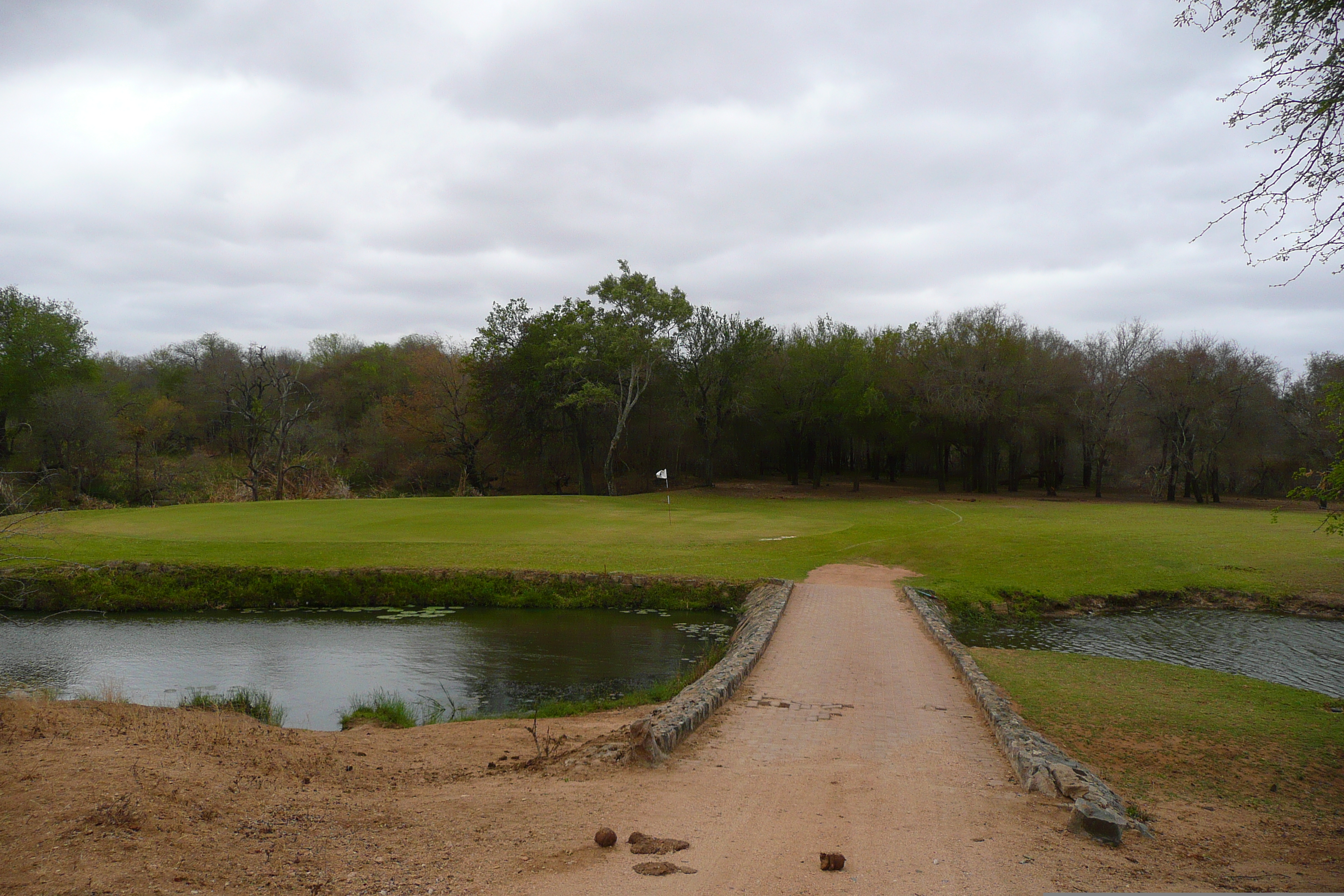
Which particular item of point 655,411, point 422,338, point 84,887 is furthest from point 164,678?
point 422,338

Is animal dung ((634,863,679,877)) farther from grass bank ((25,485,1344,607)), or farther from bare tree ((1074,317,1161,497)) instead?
bare tree ((1074,317,1161,497))

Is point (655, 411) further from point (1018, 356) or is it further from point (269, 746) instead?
point (269, 746)

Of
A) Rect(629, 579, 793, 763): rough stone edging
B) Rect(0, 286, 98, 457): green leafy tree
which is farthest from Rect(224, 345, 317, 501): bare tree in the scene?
Rect(629, 579, 793, 763): rough stone edging

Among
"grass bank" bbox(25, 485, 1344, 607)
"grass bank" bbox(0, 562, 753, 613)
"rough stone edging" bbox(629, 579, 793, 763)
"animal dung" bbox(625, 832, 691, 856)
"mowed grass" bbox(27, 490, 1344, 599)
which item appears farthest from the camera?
"mowed grass" bbox(27, 490, 1344, 599)

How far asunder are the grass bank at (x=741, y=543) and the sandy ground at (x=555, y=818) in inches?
460

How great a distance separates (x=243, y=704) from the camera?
1101cm

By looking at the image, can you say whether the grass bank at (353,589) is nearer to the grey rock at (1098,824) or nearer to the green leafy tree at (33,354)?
the grey rock at (1098,824)

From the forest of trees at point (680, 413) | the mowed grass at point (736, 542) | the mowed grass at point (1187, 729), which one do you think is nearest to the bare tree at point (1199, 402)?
the forest of trees at point (680, 413)

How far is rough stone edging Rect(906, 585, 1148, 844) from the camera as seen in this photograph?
559 centimetres

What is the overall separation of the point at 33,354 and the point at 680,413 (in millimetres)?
42250

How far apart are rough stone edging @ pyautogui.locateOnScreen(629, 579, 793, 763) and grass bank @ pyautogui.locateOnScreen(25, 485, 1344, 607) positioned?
17.3 ft

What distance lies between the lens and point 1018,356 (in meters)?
48.5

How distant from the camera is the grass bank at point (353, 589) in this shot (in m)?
18.8

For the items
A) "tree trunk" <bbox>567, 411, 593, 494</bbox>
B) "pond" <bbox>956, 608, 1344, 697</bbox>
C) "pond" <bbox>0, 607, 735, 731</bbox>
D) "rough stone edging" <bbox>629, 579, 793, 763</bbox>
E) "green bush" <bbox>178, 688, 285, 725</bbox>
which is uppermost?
"tree trunk" <bbox>567, 411, 593, 494</bbox>
